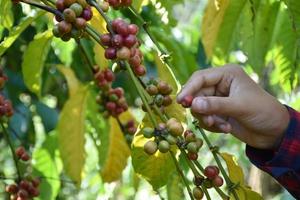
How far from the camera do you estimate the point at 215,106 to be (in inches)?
35.5

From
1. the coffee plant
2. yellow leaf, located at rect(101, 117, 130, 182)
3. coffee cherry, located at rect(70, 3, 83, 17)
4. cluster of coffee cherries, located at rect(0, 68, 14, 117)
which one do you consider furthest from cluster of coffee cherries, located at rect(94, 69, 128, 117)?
coffee cherry, located at rect(70, 3, 83, 17)

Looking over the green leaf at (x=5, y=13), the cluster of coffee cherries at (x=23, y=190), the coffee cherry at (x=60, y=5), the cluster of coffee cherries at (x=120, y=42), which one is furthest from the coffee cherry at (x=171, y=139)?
the cluster of coffee cherries at (x=23, y=190)

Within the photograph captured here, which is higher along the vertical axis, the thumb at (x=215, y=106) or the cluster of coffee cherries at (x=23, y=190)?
the thumb at (x=215, y=106)

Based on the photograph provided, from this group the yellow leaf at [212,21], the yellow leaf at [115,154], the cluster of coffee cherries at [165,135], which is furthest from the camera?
the yellow leaf at [115,154]

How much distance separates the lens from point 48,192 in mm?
1734

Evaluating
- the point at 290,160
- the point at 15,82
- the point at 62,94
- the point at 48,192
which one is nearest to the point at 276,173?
the point at 290,160

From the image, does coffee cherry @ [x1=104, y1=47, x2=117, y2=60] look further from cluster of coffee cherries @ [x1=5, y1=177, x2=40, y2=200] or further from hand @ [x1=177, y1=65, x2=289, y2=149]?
cluster of coffee cherries @ [x1=5, y1=177, x2=40, y2=200]

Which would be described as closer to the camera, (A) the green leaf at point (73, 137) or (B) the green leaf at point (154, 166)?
(B) the green leaf at point (154, 166)

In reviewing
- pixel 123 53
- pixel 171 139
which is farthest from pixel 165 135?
pixel 123 53

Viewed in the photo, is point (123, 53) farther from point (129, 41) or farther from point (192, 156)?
point (192, 156)

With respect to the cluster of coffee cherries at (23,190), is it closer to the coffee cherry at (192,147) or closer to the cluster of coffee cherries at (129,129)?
the cluster of coffee cherries at (129,129)

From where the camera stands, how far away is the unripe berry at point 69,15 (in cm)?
89

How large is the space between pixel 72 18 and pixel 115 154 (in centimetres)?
67

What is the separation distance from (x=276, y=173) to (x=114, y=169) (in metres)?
0.52
